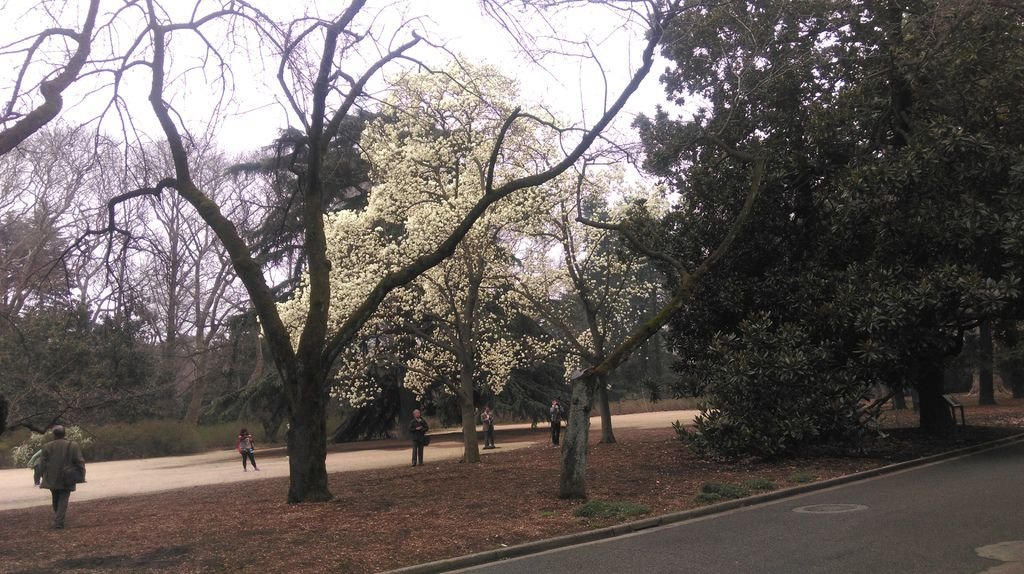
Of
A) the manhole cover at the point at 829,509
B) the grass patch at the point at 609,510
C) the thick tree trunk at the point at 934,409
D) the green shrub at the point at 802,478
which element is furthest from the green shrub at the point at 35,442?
the thick tree trunk at the point at 934,409

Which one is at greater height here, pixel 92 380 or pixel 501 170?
pixel 501 170

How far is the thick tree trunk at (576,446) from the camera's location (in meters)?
11.7

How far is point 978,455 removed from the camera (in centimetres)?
1617

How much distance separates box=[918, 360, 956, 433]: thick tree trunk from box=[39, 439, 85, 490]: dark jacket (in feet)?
63.6

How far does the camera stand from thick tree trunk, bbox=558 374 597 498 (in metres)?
11.7

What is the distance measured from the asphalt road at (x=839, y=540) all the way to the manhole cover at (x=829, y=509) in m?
0.01

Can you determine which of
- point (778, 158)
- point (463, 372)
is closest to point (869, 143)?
point (778, 158)

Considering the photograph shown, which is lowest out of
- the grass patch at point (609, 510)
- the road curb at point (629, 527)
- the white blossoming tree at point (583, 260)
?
the road curb at point (629, 527)

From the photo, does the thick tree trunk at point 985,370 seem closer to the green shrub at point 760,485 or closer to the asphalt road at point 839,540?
the asphalt road at point 839,540

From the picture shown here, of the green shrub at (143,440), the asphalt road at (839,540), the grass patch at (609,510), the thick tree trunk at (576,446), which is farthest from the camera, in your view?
the green shrub at (143,440)

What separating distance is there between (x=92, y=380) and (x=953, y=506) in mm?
28091

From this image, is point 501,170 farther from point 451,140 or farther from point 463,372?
point 463,372

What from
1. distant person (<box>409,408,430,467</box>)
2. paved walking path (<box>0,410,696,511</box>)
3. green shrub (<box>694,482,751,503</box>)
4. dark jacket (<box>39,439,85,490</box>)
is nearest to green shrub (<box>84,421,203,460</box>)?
Answer: paved walking path (<box>0,410,696,511</box>)

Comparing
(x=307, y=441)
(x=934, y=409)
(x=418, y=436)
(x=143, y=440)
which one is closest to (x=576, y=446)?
(x=307, y=441)
